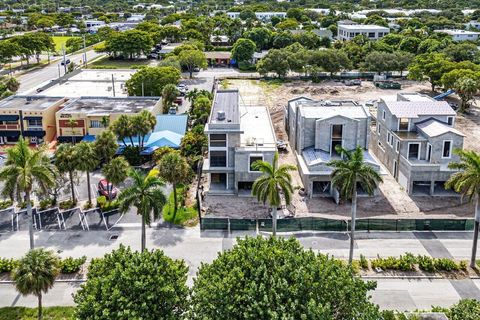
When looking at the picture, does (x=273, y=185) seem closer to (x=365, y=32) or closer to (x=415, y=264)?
(x=415, y=264)

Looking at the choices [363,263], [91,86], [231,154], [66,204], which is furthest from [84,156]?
[91,86]

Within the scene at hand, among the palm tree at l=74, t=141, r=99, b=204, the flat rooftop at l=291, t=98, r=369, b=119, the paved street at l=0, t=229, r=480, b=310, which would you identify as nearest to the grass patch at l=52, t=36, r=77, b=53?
the flat rooftop at l=291, t=98, r=369, b=119

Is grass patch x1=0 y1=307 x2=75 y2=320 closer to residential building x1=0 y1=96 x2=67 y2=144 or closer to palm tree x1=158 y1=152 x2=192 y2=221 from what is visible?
palm tree x1=158 y1=152 x2=192 y2=221

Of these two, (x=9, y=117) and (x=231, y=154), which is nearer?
(x=231, y=154)

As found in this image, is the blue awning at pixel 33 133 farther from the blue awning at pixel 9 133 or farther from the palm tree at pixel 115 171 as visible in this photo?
the palm tree at pixel 115 171

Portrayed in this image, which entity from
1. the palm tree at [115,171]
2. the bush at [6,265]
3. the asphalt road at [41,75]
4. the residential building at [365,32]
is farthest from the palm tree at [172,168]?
the residential building at [365,32]

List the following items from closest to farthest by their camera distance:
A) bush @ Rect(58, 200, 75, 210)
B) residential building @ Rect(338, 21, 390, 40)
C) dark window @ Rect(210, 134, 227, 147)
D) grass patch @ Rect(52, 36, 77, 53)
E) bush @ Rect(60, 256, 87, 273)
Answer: bush @ Rect(60, 256, 87, 273) < bush @ Rect(58, 200, 75, 210) < dark window @ Rect(210, 134, 227, 147) < residential building @ Rect(338, 21, 390, 40) < grass patch @ Rect(52, 36, 77, 53)

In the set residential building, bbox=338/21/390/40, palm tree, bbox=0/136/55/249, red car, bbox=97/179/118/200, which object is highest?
residential building, bbox=338/21/390/40

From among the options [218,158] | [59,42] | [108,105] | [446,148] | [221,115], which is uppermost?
[59,42]
